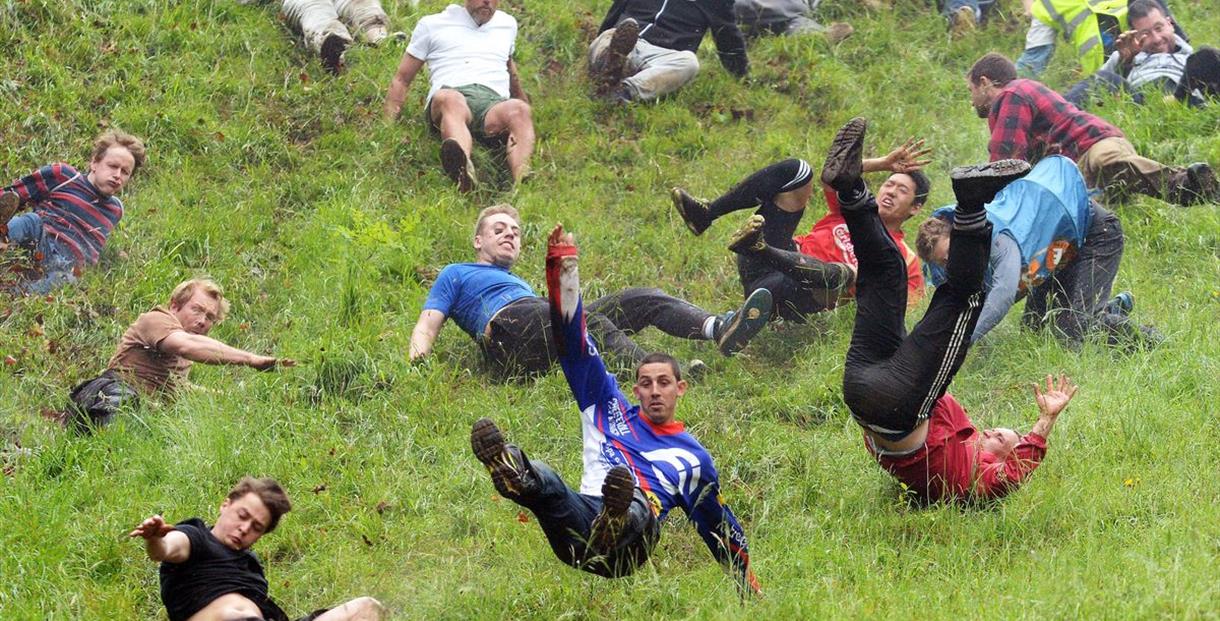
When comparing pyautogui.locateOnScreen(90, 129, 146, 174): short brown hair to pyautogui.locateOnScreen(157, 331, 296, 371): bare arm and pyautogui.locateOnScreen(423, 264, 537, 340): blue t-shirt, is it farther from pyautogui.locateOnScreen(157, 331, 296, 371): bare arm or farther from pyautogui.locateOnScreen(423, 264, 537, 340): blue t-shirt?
pyautogui.locateOnScreen(423, 264, 537, 340): blue t-shirt

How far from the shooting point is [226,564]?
5.50 meters

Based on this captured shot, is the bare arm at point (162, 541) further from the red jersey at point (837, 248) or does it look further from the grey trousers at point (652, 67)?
the grey trousers at point (652, 67)

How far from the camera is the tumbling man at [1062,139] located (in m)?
9.57

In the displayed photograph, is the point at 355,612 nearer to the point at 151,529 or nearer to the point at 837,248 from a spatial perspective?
the point at 151,529

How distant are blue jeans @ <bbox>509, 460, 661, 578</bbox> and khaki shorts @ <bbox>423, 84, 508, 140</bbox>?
5.53 meters

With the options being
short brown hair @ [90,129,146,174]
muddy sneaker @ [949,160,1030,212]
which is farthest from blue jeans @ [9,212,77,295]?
muddy sneaker @ [949,160,1030,212]

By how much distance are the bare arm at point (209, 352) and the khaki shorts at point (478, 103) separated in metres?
3.55

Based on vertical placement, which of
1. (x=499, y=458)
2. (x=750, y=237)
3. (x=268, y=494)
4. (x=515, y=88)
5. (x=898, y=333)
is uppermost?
(x=499, y=458)

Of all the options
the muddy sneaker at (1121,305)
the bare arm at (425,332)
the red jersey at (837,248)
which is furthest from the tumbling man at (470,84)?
the muddy sneaker at (1121,305)

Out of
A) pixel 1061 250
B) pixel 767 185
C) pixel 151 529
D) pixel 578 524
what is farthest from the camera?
pixel 767 185

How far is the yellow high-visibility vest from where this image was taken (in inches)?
474

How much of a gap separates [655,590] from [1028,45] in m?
8.30

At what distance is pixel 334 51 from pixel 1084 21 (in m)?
6.33

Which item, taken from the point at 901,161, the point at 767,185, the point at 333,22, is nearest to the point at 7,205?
the point at 333,22
